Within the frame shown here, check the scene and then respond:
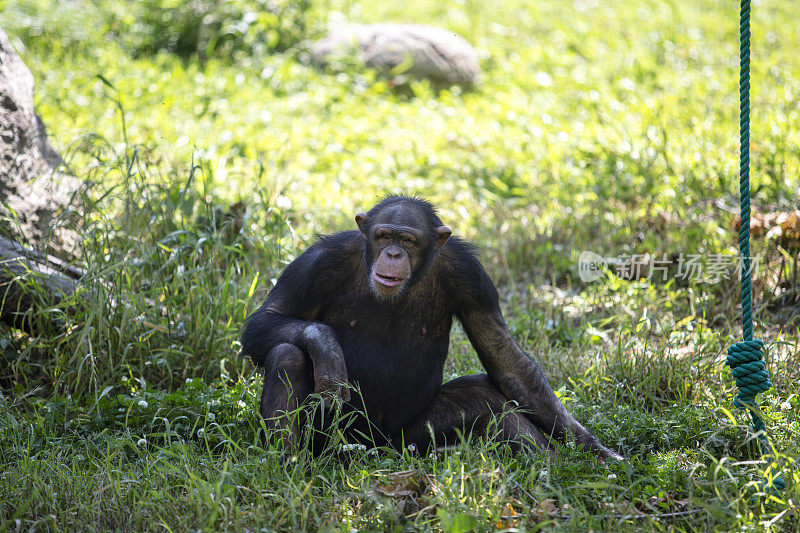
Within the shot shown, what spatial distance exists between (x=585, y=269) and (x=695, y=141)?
10.2 ft

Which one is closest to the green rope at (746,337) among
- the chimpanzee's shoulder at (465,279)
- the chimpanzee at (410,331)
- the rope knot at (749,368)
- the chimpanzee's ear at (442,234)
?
the rope knot at (749,368)

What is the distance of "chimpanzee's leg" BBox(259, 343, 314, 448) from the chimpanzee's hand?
85 millimetres

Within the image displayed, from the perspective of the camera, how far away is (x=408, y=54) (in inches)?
412

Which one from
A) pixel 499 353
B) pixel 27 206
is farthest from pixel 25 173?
pixel 499 353

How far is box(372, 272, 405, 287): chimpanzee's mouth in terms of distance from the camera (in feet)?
11.7

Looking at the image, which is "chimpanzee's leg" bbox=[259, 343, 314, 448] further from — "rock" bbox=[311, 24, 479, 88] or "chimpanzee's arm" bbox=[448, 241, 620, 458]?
"rock" bbox=[311, 24, 479, 88]

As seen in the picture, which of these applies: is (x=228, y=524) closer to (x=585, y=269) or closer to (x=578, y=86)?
(x=585, y=269)

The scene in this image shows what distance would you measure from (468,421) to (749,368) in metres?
1.34

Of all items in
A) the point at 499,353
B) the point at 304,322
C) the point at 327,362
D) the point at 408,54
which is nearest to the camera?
the point at 327,362

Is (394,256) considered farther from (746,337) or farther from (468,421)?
(746,337)

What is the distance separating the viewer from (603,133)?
29.2ft

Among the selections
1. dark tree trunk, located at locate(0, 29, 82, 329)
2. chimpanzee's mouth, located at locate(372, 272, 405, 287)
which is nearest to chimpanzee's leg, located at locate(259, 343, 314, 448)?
chimpanzee's mouth, located at locate(372, 272, 405, 287)

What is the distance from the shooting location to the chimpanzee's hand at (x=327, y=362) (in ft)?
11.3

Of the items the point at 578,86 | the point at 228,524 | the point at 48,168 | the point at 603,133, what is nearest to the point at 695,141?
the point at 603,133
